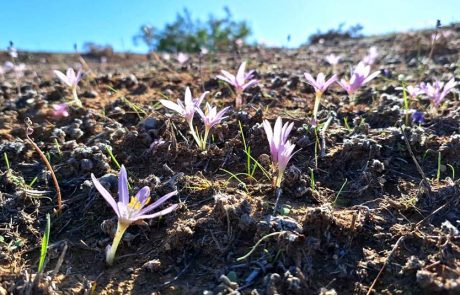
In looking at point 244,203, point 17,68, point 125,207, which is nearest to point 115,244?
point 125,207

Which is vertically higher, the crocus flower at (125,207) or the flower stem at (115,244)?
the crocus flower at (125,207)

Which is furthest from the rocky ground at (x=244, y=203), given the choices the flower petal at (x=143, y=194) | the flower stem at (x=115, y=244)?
the flower petal at (x=143, y=194)

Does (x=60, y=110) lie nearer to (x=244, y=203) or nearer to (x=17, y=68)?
(x=17, y=68)

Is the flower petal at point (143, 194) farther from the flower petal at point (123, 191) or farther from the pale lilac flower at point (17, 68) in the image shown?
the pale lilac flower at point (17, 68)

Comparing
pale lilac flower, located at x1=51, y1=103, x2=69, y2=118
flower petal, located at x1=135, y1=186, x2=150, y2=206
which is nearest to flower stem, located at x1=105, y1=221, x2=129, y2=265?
flower petal, located at x1=135, y1=186, x2=150, y2=206

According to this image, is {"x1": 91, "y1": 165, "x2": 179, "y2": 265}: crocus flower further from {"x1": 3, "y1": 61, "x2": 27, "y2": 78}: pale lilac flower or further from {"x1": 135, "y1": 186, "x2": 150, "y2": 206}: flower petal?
{"x1": 3, "y1": 61, "x2": 27, "y2": 78}: pale lilac flower

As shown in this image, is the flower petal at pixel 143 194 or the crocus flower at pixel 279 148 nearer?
the flower petal at pixel 143 194

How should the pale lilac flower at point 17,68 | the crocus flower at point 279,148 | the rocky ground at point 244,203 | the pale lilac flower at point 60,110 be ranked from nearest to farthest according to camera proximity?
the rocky ground at point 244,203 < the crocus flower at point 279,148 < the pale lilac flower at point 60,110 < the pale lilac flower at point 17,68
